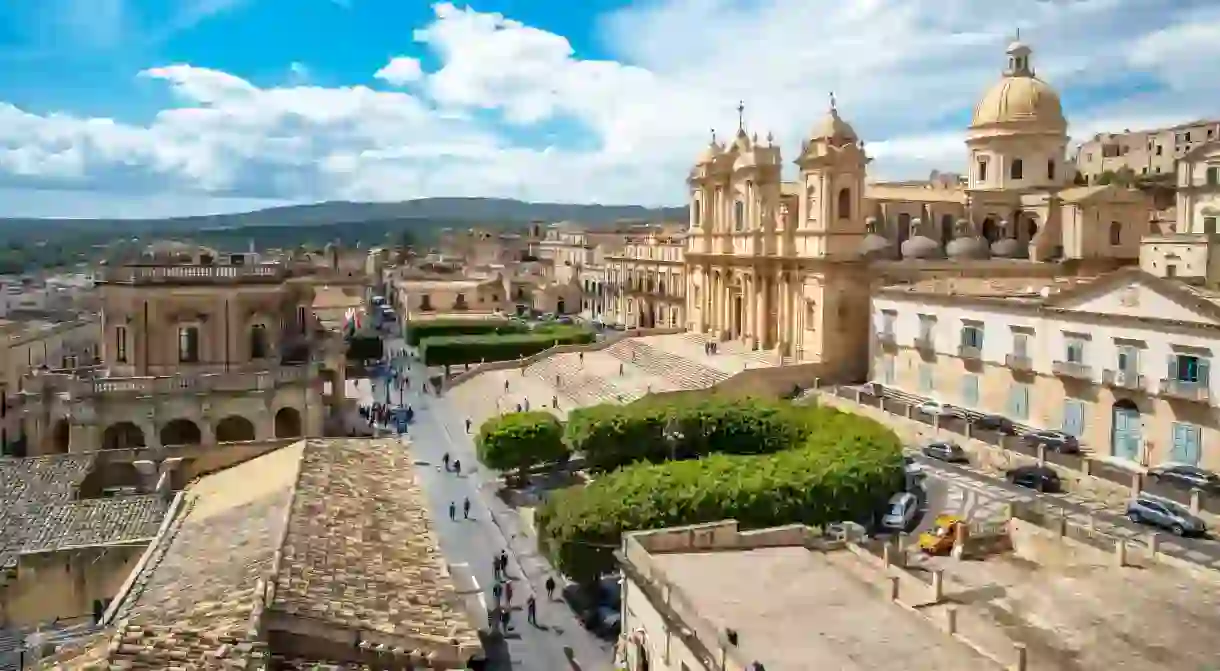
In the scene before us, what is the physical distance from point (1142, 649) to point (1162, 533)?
1067 cm

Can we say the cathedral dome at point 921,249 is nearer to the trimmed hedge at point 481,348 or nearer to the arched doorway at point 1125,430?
the arched doorway at point 1125,430

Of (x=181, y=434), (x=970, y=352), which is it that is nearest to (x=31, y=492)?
(x=181, y=434)

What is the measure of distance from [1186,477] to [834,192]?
21265mm

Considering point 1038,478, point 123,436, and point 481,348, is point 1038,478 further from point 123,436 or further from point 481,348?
point 481,348

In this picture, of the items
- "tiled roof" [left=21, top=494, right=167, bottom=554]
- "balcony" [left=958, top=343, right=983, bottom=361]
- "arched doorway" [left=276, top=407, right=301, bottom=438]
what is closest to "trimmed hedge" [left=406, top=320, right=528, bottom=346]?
"balcony" [left=958, top=343, right=983, bottom=361]

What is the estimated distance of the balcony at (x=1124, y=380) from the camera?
3098cm

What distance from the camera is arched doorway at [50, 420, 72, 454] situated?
27.9 m

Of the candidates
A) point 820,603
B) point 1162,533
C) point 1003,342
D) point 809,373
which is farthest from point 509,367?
point 820,603

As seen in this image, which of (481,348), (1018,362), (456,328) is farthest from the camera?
(456,328)

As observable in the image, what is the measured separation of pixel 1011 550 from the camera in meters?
20.5

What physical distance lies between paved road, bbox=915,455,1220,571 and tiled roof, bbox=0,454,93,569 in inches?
802

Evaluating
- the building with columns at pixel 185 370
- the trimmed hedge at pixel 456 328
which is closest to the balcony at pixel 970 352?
the building with columns at pixel 185 370

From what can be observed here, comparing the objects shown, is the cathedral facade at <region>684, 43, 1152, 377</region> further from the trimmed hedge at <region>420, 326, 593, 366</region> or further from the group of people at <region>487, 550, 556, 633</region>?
the group of people at <region>487, 550, 556, 633</region>

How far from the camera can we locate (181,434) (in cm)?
2900
